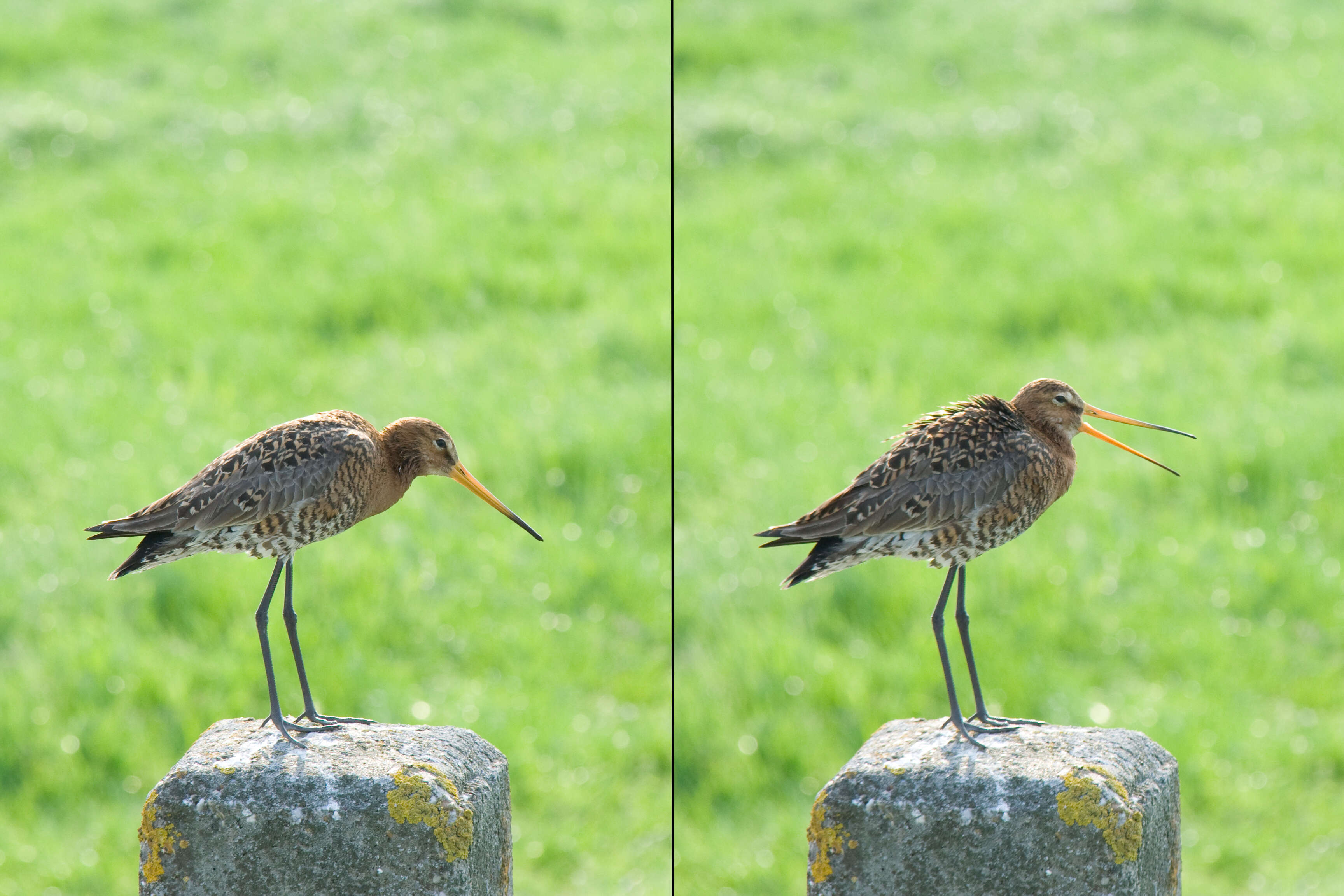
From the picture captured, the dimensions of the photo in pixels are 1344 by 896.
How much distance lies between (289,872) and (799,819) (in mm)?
4782

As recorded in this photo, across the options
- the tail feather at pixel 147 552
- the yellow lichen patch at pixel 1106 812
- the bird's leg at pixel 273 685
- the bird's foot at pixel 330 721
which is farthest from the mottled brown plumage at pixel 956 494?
the tail feather at pixel 147 552

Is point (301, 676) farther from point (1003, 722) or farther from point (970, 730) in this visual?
point (1003, 722)

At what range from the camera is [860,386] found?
35.2 feet

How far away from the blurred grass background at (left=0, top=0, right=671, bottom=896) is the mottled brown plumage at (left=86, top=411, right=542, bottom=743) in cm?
415

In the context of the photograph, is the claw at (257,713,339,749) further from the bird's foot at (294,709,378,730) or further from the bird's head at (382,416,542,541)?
the bird's head at (382,416,542,541)

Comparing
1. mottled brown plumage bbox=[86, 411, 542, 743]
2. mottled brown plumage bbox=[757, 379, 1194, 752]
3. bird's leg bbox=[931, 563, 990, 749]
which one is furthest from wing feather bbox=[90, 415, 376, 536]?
bird's leg bbox=[931, 563, 990, 749]

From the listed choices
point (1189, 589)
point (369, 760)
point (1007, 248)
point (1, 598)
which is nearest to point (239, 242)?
point (1, 598)

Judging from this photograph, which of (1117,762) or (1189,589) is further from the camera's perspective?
(1189,589)

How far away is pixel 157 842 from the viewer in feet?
13.2

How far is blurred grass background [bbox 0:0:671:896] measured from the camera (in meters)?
8.50

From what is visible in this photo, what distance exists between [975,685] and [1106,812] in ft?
1.96

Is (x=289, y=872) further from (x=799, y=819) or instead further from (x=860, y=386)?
(x=860, y=386)

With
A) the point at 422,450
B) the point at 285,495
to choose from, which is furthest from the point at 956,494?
the point at 285,495

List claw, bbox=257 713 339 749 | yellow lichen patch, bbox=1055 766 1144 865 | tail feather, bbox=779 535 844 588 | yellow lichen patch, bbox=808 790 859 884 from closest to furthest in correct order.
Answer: yellow lichen patch, bbox=1055 766 1144 865 < yellow lichen patch, bbox=808 790 859 884 < claw, bbox=257 713 339 749 < tail feather, bbox=779 535 844 588
